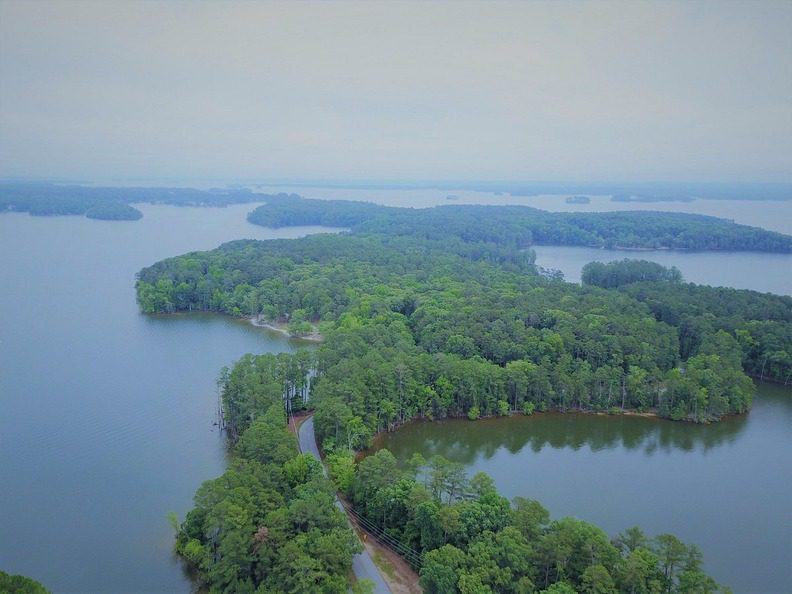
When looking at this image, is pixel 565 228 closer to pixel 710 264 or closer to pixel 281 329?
pixel 710 264

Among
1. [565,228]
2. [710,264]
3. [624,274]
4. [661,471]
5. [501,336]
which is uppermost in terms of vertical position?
[565,228]

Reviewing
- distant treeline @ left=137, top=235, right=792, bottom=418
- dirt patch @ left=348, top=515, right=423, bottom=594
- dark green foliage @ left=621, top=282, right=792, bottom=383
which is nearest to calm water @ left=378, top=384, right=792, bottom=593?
distant treeline @ left=137, top=235, right=792, bottom=418

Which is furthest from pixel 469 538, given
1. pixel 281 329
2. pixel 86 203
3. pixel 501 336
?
pixel 86 203

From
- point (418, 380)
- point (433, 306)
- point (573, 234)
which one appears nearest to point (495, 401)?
point (418, 380)

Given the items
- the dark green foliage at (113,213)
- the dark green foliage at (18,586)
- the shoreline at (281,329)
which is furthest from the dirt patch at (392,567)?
the dark green foliage at (113,213)

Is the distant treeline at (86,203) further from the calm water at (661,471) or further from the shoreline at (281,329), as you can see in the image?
the calm water at (661,471)

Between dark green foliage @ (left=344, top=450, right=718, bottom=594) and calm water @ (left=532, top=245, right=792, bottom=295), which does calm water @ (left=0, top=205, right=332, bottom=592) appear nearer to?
dark green foliage @ (left=344, top=450, right=718, bottom=594)

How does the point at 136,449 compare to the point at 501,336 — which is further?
the point at 501,336
